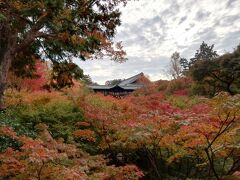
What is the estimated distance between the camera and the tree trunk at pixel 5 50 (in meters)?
10.6

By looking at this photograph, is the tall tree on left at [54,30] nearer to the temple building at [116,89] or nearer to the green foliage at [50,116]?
the green foliage at [50,116]

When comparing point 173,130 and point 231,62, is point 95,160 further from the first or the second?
point 231,62

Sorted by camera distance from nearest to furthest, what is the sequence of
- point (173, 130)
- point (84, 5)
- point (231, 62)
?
point (173, 130)
point (84, 5)
point (231, 62)

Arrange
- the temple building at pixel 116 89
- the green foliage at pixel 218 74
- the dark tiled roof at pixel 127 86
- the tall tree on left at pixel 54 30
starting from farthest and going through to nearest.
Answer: the dark tiled roof at pixel 127 86, the temple building at pixel 116 89, the green foliage at pixel 218 74, the tall tree on left at pixel 54 30

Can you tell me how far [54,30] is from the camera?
34.5ft

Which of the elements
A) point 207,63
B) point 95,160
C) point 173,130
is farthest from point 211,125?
point 207,63

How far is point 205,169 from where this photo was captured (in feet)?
30.9

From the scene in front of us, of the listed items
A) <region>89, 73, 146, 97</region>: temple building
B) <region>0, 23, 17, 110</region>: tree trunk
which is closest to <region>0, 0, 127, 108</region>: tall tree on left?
<region>0, 23, 17, 110</region>: tree trunk

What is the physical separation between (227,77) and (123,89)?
19809 mm

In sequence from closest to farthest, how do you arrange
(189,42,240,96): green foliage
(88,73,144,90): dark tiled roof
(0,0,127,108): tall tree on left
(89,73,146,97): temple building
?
(0,0,127,108): tall tree on left < (189,42,240,96): green foliage < (89,73,146,97): temple building < (88,73,144,90): dark tiled roof

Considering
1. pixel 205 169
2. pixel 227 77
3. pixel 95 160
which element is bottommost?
pixel 205 169

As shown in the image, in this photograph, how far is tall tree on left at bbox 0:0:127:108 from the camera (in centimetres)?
945

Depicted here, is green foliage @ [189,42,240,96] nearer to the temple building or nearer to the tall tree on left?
the tall tree on left

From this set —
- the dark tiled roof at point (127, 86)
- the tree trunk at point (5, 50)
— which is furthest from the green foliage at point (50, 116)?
the dark tiled roof at point (127, 86)
